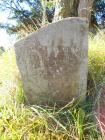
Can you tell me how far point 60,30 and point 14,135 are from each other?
1.05m

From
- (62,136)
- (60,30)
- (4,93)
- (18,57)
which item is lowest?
(62,136)

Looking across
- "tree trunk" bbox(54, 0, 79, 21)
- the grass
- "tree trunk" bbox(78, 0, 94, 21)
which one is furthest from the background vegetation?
"tree trunk" bbox(54, 0, 79, 21)

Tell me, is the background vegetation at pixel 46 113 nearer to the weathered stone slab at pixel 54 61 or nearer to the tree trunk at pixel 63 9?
the weathered stone slab at pixel 54 61

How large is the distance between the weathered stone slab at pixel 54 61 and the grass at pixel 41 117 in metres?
0.14

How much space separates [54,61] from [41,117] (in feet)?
1.85

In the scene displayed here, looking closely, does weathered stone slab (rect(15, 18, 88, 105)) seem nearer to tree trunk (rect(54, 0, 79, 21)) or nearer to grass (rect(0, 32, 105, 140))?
grass (rect(0, 32, 105, 140))

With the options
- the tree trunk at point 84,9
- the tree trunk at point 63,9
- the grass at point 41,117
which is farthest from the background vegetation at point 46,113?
the tree trunk at point 63,9

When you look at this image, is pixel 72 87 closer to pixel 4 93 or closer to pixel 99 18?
pixel 4 93

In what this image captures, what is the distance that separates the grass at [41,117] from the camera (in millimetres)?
3246

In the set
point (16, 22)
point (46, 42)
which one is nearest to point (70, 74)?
point (46, 42)

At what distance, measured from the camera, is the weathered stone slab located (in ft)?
11.8

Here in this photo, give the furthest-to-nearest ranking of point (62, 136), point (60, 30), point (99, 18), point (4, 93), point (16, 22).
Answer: point (16, 22) → point (99, 18) → point (4, 93) → point (60, 30) → point (62, 136)

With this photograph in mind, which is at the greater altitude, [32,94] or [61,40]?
[61,40]

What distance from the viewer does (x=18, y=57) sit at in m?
3.63
